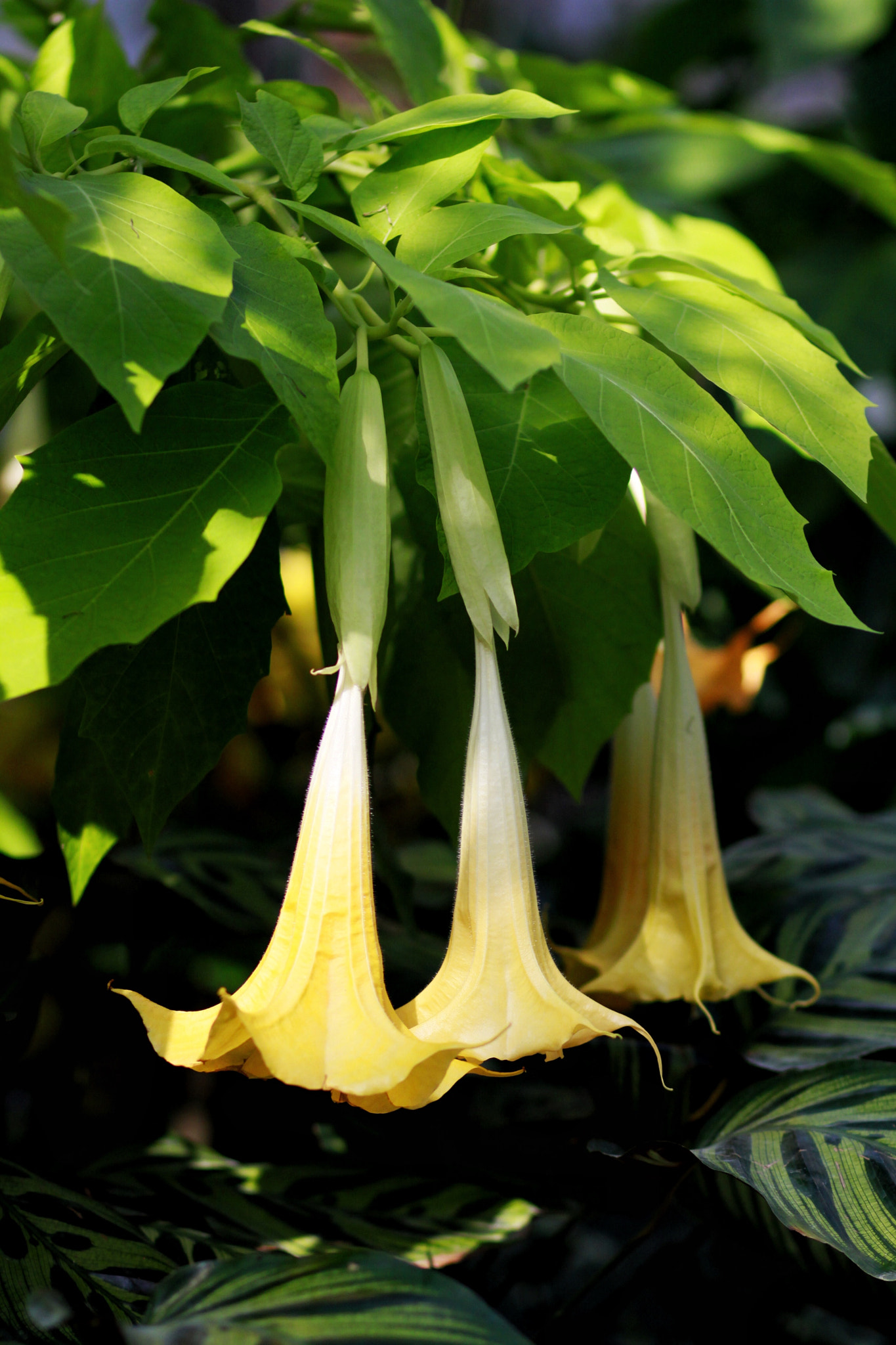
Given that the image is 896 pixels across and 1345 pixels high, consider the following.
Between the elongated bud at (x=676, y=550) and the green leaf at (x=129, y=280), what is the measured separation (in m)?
0.17

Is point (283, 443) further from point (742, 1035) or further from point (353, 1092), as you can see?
point (742, 1035)

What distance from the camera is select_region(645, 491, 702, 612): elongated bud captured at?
13.8 inches

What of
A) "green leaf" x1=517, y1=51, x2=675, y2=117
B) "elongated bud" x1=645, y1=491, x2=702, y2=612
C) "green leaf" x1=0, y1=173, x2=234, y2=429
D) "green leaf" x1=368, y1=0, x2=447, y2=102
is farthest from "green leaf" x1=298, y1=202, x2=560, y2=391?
"green leaf" x1=517, y1=51, x2=675, y2=117

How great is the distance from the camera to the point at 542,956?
0.29 m

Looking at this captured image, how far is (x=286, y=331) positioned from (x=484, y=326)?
63mm

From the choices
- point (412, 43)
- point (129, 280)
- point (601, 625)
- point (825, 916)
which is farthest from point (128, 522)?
point (825, 916)

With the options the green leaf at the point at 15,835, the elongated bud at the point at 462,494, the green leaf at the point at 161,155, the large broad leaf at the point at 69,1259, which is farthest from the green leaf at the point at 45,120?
the large broad leaf at the point at 69,1259

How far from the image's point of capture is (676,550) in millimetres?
350

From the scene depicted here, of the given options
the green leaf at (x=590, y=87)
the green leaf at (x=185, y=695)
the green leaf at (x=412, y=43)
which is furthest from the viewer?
the green leaf at (x=590, y=87)

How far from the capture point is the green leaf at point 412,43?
421 mm

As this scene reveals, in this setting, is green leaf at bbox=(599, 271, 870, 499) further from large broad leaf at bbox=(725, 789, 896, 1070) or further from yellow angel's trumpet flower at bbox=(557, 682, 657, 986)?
large broad leaf at bbox=(725, 789, 896, 1070)

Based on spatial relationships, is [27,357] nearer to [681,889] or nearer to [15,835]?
[15,835]

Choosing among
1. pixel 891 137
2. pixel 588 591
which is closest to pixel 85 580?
pixel 588 591

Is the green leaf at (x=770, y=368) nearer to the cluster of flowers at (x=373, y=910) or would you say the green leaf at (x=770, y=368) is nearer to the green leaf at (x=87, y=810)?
the cluster of flowers at (x=373, y=910)
